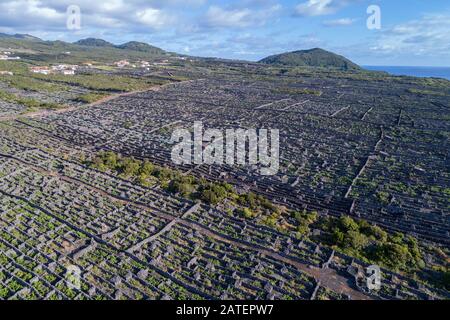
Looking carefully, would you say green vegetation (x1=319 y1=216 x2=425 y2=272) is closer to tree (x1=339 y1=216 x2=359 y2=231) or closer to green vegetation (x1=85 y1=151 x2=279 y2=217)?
tree (x1=339 y1=216 x2=359 y2=231)

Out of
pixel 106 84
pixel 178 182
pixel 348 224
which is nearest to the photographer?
pixel 348 224

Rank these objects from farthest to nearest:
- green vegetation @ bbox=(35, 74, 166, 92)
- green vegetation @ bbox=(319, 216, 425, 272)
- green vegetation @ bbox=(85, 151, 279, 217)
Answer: green vegetation @ bbox=(35, 74, 166, 92) < green vegetation @ bbox=(85, 151, 279, 217) < green vegetation @ bbox=(319, 216, 425, 272)

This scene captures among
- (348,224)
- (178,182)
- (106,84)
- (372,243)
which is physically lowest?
(372,243)

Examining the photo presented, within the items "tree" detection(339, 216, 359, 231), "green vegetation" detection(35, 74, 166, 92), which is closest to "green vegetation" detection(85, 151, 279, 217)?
"tree" detection(339, 216, 359, 231)

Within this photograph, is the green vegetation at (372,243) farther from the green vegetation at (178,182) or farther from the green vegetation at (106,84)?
the green vegetation at (106,84)

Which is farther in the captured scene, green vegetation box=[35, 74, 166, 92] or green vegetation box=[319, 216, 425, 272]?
green vegetation box=[35, 74, 166, 92]

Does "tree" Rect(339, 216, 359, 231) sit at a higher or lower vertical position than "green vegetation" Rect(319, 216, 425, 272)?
higher

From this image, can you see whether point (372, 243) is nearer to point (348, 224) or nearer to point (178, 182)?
point (348, 224)

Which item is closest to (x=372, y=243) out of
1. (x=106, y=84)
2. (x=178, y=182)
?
(x=178, y=182)

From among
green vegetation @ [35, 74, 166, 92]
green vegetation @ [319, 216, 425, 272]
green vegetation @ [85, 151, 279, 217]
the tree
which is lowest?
green vegetation @ [319, 216, 425, 272]

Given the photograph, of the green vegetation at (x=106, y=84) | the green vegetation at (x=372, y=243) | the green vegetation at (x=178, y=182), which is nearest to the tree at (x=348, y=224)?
the green vegetation at (x=372, y=243)
